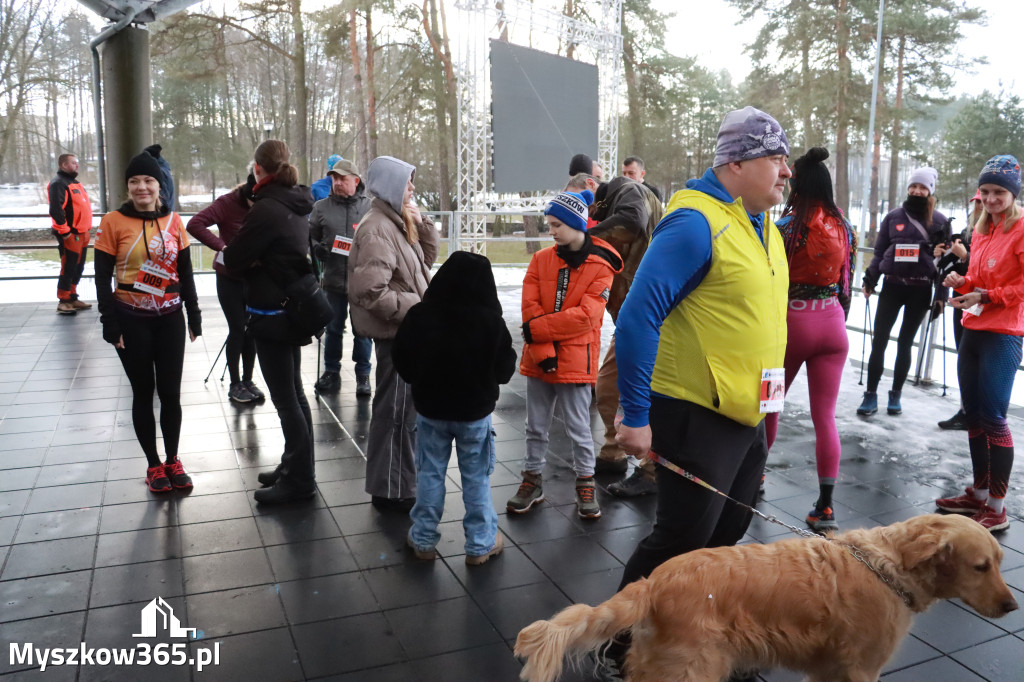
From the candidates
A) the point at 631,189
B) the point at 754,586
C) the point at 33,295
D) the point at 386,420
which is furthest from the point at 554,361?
the point at 33,295

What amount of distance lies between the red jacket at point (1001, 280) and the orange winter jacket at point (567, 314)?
2059mm

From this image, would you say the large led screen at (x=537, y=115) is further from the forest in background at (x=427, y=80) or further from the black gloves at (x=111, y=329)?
the black gloves at (x=111, y=329)

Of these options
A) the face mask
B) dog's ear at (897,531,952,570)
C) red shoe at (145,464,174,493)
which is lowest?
red shoe at (145,464,174,493)

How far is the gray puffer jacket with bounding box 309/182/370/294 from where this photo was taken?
23.2 feet

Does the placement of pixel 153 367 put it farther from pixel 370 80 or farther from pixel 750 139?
pixel 370 80

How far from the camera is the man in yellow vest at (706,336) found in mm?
2363

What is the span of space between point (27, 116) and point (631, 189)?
98.9 feet

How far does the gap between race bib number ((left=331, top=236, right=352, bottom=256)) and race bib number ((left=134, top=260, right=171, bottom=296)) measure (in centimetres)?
249

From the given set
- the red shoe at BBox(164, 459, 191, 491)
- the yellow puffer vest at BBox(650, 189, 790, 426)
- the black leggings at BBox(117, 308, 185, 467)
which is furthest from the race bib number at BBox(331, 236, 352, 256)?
the yellow puffer vest at BBox(650, 189, 790, 426)

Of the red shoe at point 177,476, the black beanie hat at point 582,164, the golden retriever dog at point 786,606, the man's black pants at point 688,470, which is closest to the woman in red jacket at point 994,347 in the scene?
the golden retriever dog at point 786,606

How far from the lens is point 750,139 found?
2480 millimetres

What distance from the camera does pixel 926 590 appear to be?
7.82 feet

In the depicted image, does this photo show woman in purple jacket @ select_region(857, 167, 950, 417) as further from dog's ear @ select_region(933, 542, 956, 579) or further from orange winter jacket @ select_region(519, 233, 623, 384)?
dog's ear @ select_region(933, 542, 956, 579)

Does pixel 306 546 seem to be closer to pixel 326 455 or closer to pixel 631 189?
pixel 326 455
